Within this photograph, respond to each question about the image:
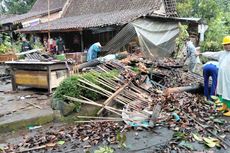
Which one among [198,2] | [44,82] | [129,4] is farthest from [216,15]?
[44,82]

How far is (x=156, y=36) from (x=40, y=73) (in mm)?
9543

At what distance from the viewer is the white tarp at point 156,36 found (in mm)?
17094

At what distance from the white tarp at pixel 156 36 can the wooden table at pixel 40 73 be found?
7.40m

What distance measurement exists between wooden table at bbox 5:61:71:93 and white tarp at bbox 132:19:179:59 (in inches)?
291

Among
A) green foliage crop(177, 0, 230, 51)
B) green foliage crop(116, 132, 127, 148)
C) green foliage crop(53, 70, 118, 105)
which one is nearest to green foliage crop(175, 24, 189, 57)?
green foliage crop(177, 0, 230, 51)

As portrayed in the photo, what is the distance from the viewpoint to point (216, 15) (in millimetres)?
23875

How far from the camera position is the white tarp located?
17.1 metres

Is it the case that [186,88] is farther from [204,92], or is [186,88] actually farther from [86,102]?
[86,102]

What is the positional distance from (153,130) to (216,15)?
19.3 m

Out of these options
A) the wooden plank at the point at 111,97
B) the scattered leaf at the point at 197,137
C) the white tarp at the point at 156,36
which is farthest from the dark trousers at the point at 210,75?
the white tarp at the point at 156,36

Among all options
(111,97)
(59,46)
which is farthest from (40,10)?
(111,97)

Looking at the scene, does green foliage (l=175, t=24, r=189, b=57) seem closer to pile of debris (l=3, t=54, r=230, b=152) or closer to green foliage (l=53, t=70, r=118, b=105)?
pile of debris (l=3, t=54, r=230, b=152)

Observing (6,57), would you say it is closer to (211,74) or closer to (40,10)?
(211,74)

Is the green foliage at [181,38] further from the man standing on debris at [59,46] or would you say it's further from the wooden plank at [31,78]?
the wooden plank at [31,78]
